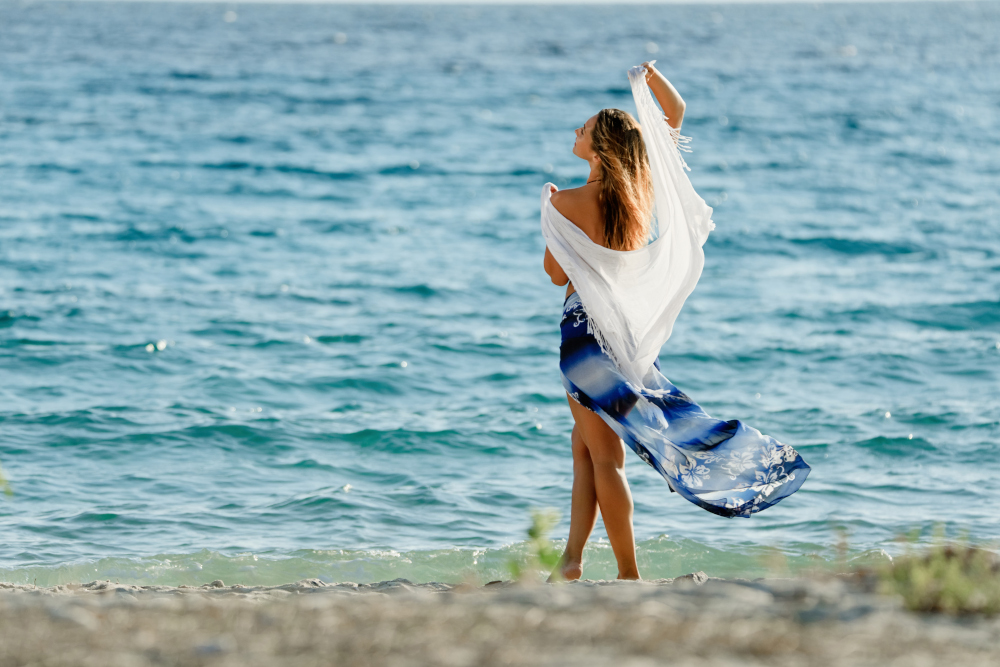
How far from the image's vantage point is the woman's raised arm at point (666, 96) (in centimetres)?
437

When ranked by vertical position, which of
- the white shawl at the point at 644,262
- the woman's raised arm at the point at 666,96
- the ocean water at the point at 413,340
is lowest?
the ocean water at the point at 413,340

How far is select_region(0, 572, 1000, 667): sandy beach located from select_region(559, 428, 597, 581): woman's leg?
3.90ft

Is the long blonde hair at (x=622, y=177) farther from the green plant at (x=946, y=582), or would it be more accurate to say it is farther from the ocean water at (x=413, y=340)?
the green plant at (x=946, y=582)

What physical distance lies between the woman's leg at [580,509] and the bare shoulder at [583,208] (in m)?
0.90

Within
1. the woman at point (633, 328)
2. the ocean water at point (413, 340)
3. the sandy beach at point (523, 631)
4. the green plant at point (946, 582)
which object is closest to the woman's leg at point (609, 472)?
the woman at point (633, 328)

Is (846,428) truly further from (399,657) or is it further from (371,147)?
(371,147)

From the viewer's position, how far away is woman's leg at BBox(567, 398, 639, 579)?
14.1ft

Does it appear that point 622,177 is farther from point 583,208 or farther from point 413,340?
point 413,340

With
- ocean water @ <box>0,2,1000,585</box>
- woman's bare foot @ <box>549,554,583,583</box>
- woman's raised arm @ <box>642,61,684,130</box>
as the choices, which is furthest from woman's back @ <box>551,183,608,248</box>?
ocean water @ <box>0,2,1000,585</box>

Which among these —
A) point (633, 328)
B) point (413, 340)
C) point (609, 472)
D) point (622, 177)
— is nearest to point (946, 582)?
point (609, 472)

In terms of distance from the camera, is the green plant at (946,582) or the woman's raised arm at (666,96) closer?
the green plant at (946,582)

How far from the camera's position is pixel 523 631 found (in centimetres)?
279

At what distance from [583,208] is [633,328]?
579 millimetres

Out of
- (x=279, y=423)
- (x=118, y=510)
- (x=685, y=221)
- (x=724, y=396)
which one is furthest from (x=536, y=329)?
(x=685, y=221)
